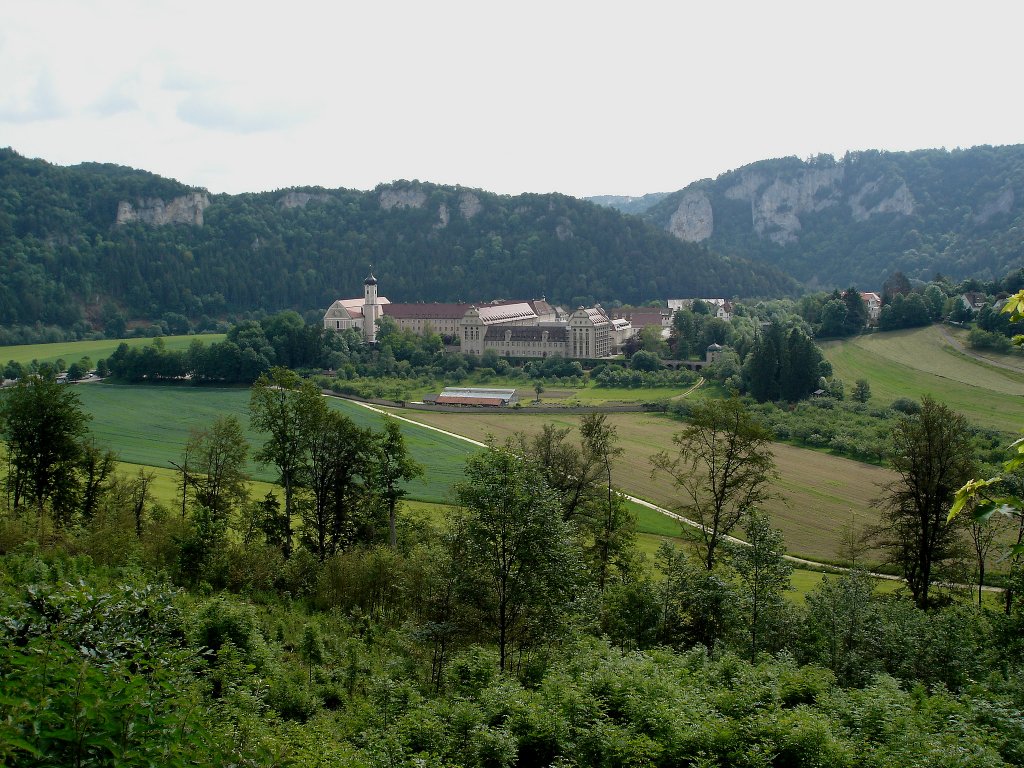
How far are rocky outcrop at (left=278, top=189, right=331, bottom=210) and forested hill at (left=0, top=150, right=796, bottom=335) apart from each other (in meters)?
0.65

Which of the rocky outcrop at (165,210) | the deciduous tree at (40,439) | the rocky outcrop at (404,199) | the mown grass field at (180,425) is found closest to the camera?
the deciduous tree at (40,439)

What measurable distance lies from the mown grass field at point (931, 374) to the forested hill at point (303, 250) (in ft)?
256

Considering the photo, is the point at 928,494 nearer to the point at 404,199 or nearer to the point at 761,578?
the point at 761,578

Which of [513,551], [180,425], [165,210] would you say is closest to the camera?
[513,551]

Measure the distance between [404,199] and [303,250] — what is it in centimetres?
3046

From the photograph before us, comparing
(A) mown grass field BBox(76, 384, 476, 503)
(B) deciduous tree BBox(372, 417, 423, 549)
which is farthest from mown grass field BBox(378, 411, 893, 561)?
(A) mown grass field BBox(76, 384, 476, 503)

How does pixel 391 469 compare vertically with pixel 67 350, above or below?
below

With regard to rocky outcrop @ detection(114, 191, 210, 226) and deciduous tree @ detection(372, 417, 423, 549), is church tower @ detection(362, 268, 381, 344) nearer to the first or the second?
rocky outcrop @ detection(114, 191, 210, 226)

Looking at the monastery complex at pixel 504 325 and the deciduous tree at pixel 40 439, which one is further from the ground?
the monastery complex at pixel 504 325

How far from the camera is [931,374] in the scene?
65438 millimetres

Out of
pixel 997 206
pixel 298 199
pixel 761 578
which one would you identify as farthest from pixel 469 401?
pixel 997 206

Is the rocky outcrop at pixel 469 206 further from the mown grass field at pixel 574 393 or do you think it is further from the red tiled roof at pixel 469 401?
the red tiled roof at pixel 469 401

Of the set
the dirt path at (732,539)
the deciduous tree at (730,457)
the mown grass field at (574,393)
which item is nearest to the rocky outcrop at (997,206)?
the mown grass field at (574,393)

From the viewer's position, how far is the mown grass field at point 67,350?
297 ft
